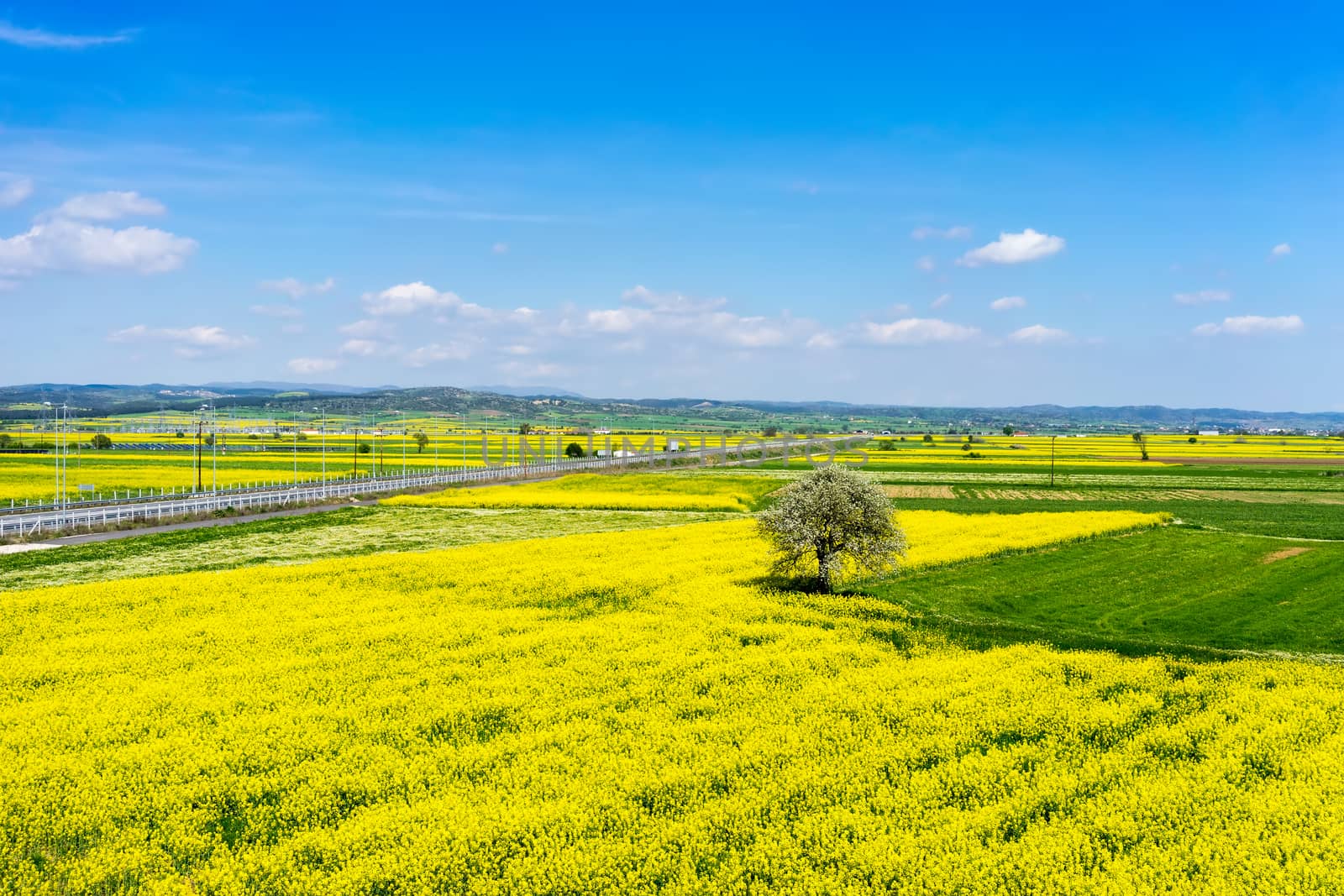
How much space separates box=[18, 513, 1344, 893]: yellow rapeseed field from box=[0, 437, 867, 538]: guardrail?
2720cm

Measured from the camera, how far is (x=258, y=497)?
208 ft

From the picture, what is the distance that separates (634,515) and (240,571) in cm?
2904

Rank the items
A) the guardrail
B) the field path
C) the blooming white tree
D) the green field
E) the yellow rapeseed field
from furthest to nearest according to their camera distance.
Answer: the guardrail, the field path, the blooming white tree, the green field, the yellow rapeseed field

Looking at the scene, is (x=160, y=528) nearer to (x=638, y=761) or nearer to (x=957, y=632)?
(x=638, y=761)

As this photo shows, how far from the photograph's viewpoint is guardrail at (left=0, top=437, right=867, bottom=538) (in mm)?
47844

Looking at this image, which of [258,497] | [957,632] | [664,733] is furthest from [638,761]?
[258,497]

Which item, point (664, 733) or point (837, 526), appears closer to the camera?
point (664, 733)

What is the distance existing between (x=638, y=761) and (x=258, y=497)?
57442mm

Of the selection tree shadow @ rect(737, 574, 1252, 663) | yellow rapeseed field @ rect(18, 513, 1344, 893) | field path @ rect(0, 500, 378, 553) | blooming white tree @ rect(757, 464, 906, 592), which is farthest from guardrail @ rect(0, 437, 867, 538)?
tree shadow @ rect(737, 574, 1252, 663)

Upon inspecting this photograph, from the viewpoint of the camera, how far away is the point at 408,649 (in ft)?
72.7

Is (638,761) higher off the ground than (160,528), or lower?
→ higher

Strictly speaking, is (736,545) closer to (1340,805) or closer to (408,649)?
(408,649)

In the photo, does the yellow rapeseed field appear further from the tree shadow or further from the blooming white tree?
the blooming white tree

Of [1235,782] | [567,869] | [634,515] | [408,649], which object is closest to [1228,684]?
[1235,782]
